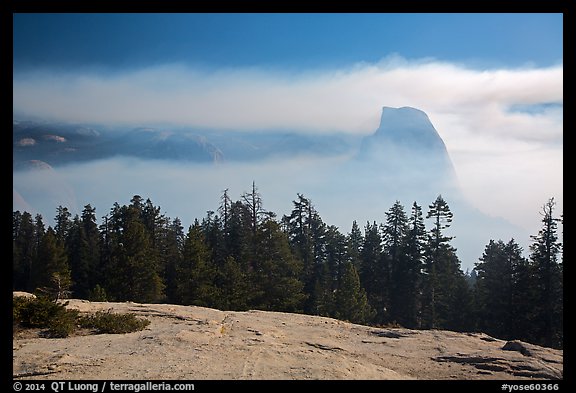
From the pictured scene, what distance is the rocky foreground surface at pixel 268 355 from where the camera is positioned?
1025 centimetres

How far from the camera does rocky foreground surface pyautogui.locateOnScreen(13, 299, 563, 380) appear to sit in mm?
10250

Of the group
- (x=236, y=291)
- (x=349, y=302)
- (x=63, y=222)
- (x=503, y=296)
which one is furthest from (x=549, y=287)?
(x=63, y=222)

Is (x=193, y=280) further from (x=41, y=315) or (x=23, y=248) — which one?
(x=23, y=248)

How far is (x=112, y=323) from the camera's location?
14.3m

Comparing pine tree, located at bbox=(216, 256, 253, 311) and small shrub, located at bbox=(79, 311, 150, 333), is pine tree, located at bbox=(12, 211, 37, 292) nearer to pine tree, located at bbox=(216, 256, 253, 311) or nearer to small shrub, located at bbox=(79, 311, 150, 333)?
pine tree, located at bbox=(216, 256, 253, 311)

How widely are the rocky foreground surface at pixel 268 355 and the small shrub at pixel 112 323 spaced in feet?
1.44

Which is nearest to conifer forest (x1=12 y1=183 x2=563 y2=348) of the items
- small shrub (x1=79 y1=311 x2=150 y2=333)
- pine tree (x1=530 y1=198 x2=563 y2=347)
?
pine tree (x1=530 y1=198 x2=563 y2=347)

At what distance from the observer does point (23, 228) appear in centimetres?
6969

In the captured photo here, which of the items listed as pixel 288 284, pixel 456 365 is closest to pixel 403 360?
pixel 456 365

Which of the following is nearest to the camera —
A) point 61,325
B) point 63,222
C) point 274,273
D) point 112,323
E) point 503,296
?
point 61,325

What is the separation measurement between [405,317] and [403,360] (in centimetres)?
3534

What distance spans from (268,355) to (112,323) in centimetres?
574
